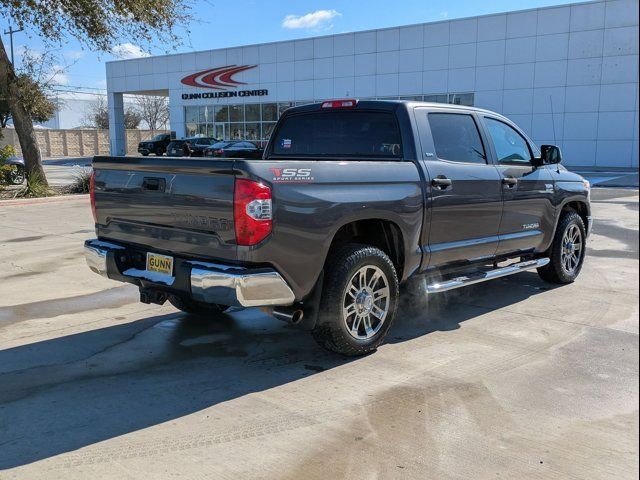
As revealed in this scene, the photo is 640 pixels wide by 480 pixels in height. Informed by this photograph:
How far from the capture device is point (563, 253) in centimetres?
729

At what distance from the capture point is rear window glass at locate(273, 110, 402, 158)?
5.52 m

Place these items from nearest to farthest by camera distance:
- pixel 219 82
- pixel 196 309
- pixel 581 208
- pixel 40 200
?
pixel 196 309 < pixel 581 208 < pixel 40 200 < pixel 219 82

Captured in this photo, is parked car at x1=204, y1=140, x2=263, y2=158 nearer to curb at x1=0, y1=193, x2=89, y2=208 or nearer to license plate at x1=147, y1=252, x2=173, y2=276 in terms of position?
curb at x1=0, y1=193, x2=89, y2=208

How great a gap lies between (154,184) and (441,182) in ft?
8.13

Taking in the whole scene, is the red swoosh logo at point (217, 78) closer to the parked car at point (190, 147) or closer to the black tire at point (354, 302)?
the parked car at point (190, 147)

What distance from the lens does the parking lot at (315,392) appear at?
130 inches

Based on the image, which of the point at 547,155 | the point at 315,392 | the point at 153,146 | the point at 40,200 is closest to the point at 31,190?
the point at 40,200

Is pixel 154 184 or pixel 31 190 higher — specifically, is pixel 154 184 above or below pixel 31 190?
above

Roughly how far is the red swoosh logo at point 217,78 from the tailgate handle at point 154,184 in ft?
123

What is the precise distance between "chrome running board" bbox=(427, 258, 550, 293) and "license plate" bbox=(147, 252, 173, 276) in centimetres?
226

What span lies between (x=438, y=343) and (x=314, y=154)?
7.32 feet

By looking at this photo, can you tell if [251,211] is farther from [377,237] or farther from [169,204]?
[377,237]

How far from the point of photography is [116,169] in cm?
496

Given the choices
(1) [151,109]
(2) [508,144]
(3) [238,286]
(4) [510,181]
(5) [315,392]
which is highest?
(1) [151,109]
